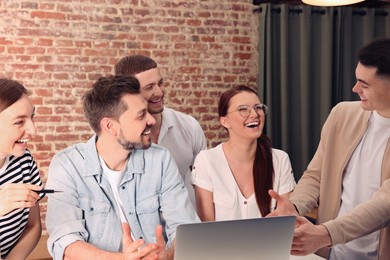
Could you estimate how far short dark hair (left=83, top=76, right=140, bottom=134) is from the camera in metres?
2.56

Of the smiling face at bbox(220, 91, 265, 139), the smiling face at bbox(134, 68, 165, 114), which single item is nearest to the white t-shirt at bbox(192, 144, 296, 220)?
the smiling face at bbox(220, 91, 265, 139)

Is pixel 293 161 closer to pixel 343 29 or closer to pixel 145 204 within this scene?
pixel 343 29

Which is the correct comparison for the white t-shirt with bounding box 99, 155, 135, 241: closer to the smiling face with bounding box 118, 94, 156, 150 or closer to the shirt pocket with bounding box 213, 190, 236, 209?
the smiling face with bounding box 118, 94, 156, 150

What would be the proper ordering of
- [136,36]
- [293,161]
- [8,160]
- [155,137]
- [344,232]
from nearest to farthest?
[344,232], [8,160], [155,137], [136,36], [293,161]

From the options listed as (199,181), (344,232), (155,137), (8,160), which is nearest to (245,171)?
(199,181)

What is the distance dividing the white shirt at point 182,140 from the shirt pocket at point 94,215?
758mm

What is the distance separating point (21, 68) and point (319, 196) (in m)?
Result: 3.05

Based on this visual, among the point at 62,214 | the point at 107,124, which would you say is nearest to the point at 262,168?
the point at 107,124

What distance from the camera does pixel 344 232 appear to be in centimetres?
219

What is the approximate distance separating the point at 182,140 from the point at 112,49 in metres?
2.18

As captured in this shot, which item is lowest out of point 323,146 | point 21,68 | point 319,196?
point 319,196

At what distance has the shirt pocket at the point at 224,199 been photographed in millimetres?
2846

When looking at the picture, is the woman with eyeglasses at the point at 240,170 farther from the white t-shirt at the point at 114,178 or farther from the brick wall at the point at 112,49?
the brick wall at the point at 112,49

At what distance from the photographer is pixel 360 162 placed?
2605 millimetres
